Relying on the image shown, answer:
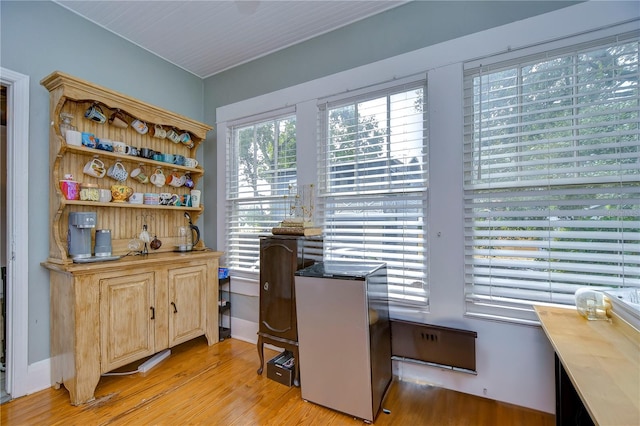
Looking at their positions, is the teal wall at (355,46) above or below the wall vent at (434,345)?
above

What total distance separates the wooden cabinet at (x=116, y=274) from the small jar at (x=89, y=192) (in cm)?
6

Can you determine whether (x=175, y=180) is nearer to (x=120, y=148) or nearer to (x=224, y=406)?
(x=120, y=148)

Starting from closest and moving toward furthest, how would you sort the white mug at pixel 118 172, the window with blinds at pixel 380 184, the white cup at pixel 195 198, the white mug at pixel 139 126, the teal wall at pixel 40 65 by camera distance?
the teal wall at pixel 40 65, the window with blinds at pixel 380 184, the white mug at pixel 118 172, the white mug at pixel 139 126, the white cup at pixel 195 198

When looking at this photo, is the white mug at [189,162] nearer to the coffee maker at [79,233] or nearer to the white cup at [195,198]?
the white cup at [195,198]

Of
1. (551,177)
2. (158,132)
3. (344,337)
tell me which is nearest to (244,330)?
(344,337)

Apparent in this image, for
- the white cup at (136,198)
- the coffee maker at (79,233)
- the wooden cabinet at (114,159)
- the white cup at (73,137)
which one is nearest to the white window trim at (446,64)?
the wooden cabinet at (114,159)

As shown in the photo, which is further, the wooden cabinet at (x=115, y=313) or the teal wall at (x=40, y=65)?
the teal wall at (x=40, y=65)

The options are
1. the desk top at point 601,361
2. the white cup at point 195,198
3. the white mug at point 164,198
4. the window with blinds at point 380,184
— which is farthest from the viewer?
the white cup at point 195,198

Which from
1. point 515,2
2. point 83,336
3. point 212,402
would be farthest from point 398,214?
point 83,336

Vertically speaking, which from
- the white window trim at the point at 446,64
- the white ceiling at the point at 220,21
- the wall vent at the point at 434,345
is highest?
the white ceiling at the point at 220,21

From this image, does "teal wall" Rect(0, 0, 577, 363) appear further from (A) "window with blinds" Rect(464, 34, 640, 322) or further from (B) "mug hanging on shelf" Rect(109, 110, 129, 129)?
(A) "window with blinds" Rect(464, 34, 640, 322)

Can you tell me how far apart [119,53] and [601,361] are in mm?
3936

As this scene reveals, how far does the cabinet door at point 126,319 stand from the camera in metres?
2.06

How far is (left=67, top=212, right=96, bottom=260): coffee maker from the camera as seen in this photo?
2.13 meters
